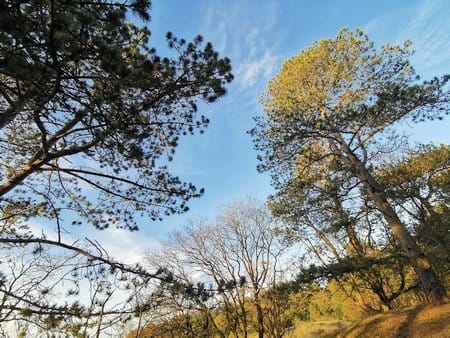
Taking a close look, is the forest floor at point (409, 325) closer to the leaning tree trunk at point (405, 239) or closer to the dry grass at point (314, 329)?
the leaning tree trunk at point (405, 239)

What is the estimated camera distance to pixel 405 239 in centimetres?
698

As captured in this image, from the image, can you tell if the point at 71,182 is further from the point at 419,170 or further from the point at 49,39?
the point at 419,170

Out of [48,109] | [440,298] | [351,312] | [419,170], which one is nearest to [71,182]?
[48,109]

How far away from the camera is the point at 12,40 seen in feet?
8.20

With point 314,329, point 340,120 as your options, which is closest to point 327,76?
point 340,120

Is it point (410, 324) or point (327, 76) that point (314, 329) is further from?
point (327, 76)

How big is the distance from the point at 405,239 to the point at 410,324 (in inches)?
85.2

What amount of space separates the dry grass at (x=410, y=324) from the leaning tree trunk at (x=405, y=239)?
0.34 m

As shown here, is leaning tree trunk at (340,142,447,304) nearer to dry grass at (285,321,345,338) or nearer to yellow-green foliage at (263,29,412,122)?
yellow-green foliage at (263,29,412,122)

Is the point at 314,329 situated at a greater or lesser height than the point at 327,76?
lesser

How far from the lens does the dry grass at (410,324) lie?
646cm

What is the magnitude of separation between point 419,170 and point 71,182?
11694 millimetres

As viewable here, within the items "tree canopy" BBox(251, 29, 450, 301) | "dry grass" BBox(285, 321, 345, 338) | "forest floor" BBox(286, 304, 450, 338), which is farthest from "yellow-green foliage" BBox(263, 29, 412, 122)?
"dry grass" BBox(285, 321, 345, 338)

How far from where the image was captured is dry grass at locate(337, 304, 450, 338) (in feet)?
21.2
